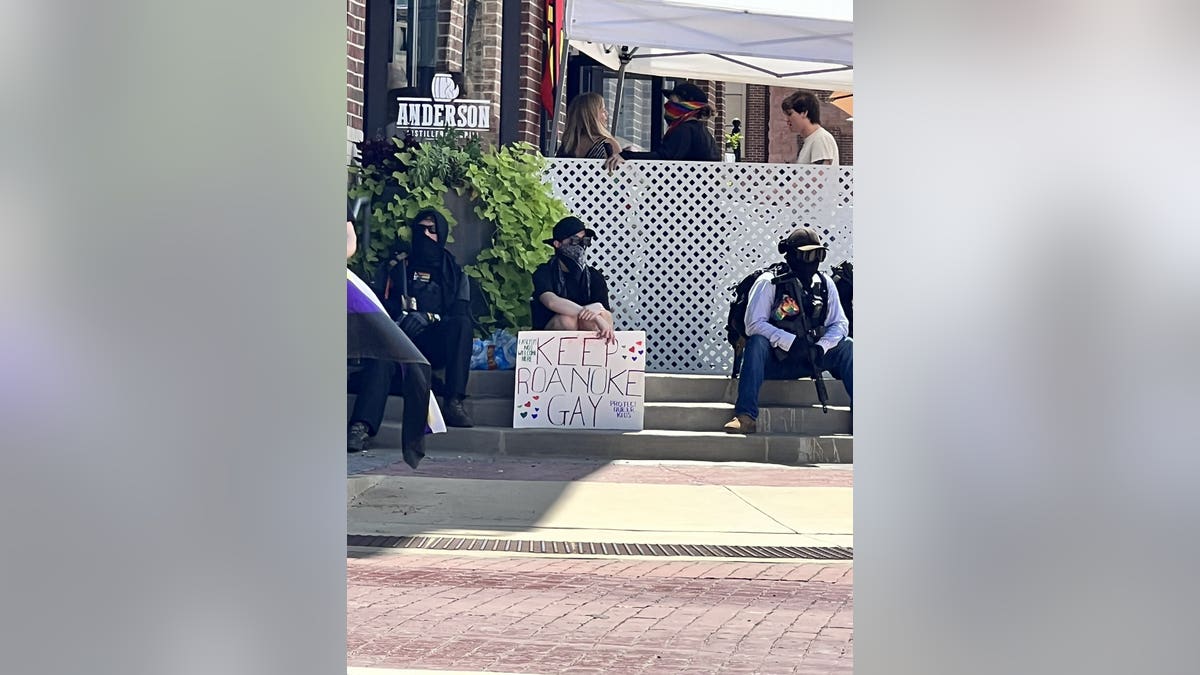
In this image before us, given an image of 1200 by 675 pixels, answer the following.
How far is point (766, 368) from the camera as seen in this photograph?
10.3 meters

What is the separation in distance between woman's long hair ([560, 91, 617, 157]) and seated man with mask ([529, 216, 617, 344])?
6.24ft

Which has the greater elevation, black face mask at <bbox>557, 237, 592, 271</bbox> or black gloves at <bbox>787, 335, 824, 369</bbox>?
black face mask at <bbox>557, 237, 592, 271</bbox>

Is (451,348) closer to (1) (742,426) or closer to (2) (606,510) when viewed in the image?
(1) (742,426)

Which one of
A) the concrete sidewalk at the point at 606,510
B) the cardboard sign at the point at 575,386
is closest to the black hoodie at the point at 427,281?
the cardboard sign at the point at 575,386

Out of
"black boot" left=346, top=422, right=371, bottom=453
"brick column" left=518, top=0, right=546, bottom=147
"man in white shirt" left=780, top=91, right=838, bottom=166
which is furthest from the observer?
"brick column" left=518, top=0, right=546, bottom=147

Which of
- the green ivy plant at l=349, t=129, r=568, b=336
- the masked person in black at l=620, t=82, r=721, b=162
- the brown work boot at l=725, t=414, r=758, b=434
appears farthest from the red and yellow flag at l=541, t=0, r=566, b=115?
the brown work boot at l=725, t=414, r=758, b=434

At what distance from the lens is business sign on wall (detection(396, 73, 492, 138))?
14172 mm

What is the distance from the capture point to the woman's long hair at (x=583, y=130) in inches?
476

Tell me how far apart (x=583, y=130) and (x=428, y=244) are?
2.62 m

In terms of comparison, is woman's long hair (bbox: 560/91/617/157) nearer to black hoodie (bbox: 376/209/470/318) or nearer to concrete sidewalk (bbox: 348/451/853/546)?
black hoodie (bbox: 376/209/470/318)

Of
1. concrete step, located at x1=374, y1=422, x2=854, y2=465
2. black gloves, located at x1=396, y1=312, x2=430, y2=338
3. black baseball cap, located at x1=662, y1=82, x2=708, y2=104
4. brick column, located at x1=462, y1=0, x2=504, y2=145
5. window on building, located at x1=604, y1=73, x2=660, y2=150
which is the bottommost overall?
concrete step, located at x1=374, y1=422, x2=854, y2=465
